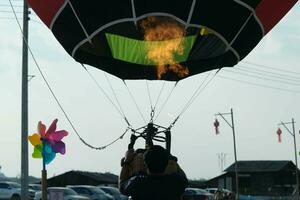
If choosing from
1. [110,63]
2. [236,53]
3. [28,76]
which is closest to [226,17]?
[236,53]

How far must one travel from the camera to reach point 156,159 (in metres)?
7.98

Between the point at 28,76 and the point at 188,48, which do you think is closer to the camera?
the point at 188,48

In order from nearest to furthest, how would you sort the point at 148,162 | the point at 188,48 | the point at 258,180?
the point at 148,162 → the point at 188,48 → the point at 258,180

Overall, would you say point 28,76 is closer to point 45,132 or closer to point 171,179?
point 45,132

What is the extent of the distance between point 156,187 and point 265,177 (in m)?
67.7

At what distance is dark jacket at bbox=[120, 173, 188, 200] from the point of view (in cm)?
799

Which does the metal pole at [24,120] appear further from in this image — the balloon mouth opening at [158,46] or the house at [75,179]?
the house at [75,179]

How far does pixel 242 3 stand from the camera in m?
10.3

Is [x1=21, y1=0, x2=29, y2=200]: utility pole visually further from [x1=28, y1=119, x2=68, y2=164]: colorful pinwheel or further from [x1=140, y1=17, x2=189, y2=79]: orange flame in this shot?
[x1=140, y1=17, x2=189, y2=79]: orange flame

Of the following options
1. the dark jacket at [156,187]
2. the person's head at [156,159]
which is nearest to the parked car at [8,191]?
the dark jacket at [156,187]

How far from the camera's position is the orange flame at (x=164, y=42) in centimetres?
1080

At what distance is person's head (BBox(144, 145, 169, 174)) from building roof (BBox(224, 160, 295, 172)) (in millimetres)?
66505

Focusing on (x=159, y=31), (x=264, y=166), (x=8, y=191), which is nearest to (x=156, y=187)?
(x=159, y=31)

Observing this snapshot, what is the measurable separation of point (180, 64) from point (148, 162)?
4.56 metres
